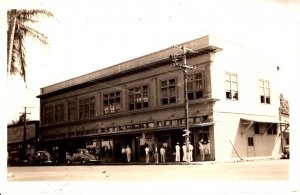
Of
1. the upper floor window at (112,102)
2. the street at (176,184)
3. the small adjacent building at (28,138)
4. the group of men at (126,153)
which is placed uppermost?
the upper floor window at (112,102)

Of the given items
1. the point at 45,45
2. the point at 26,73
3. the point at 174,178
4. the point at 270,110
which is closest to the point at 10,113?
the point at 26,73

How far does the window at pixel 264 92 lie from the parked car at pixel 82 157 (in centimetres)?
717

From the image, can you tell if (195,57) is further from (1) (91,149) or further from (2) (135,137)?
(1) (91,149)

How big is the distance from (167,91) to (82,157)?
14.6 feet

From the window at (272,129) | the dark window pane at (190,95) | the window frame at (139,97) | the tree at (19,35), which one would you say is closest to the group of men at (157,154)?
the window frame at (139,97)

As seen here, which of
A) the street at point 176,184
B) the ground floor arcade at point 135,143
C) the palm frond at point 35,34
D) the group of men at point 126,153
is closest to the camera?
the street at point 176,184

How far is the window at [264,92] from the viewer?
1155cm

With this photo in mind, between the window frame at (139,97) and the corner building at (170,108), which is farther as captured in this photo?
the window frame at (139,97)

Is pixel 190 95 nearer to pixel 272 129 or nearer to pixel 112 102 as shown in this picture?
pixel 272 129

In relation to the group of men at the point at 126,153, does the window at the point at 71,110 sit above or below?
above

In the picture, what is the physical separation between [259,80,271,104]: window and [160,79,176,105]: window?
3137 mm

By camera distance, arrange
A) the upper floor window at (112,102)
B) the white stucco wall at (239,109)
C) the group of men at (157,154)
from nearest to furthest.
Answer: the white stucco wall at (239,109) < the group of men at (157,154) < the upper floor window at (112,102)

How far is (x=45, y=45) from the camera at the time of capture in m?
9.23

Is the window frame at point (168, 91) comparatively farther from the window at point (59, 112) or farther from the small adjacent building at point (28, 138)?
the small adjacent building at point (28, 138)
